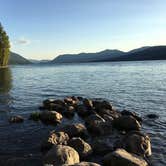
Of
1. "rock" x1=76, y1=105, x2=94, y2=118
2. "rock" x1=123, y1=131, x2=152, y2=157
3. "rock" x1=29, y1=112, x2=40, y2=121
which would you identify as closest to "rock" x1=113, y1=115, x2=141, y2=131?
"rock" x1=123, y1=131, x2=152, y2=157

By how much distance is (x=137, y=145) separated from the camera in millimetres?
17984

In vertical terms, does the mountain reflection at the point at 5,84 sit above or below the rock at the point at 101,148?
above

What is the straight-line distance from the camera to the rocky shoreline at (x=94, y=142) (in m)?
15.2

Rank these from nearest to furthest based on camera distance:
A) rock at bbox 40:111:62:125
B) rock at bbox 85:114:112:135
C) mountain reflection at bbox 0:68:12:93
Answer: rock at bbox 85:114:112:135
rock at bbox 40:111:62:125
mountain reflection at bbox 0:68:12:93

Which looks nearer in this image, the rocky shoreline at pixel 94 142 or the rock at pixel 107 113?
the rocky shoreline at pixel 94 142

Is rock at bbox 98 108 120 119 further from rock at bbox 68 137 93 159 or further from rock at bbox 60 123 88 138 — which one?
rock at bbox 68 137 93 159

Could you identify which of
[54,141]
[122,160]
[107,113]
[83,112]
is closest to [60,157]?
[122,160]

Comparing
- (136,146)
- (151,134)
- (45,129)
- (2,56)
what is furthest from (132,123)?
(2,56)

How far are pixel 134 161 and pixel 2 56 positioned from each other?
387ft

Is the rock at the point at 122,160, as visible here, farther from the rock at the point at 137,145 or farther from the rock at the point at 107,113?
the rock at the point at 107,113

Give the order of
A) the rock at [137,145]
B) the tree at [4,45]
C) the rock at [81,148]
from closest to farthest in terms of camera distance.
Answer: the rock at [81,148], the rock at [137,145], the tree at [4,45]

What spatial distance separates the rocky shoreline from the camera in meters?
15.2

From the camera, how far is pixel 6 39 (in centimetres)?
12438

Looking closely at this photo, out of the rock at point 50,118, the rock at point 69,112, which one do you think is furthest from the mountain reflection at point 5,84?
the rock at point 50,118
